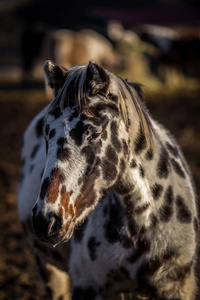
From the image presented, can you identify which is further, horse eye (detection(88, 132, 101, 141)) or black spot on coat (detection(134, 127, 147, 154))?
black spot on coat (detection(134, 127, 147, 154))

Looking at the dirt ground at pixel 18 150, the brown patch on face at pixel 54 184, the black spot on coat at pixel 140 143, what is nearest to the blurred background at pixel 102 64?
the dirt ground at pixel 18 150

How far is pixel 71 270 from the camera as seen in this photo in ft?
8.45

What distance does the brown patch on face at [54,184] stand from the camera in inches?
76.8

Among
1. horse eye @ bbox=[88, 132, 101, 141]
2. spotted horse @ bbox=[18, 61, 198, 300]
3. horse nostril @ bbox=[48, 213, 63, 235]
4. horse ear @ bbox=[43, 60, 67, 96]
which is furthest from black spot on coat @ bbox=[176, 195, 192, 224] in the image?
horse ear @ bbox=[43, 60, 67, 96]

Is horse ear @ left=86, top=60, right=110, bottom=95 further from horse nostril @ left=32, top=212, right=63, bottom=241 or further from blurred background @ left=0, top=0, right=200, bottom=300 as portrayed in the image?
horse nostril @ left=32, top=212, right=63, bottom=241

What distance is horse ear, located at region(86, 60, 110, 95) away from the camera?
79.8 inches

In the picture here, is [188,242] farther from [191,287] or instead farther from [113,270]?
[113,270]

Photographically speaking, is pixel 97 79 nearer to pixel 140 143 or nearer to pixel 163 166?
pixel 140 143

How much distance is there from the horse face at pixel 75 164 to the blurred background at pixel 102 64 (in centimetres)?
64

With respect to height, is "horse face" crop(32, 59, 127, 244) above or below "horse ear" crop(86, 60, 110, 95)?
below

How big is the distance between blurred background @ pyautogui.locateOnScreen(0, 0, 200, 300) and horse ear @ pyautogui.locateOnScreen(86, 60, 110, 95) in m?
0.60

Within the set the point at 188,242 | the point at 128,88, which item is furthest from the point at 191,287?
the point at 128,88

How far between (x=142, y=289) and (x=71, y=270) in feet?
1.60

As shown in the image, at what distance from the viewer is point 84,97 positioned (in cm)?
208
